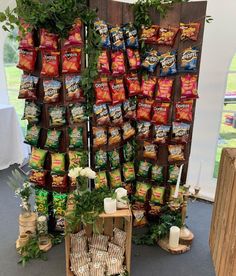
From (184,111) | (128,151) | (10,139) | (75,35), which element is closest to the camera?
(75,35)

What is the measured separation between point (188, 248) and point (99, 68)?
173cm

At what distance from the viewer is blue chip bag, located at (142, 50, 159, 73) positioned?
2.24 metres

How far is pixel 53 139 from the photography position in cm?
223

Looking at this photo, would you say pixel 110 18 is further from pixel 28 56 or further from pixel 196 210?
pixel 196 210

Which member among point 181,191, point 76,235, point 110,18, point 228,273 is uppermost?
point 110,18

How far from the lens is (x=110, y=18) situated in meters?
2.09

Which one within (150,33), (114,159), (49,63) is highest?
(150,33)

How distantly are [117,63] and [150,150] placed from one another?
0.83 m

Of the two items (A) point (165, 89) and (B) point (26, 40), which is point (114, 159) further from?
(B) point (26, 40)

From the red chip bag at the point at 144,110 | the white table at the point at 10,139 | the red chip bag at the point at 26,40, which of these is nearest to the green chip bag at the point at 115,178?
the red chip bag at the point at 144,110

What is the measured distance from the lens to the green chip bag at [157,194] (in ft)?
8.41

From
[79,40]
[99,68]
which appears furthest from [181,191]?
[79,40]

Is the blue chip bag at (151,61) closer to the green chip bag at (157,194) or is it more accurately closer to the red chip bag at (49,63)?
the red chip bag at (49,63)

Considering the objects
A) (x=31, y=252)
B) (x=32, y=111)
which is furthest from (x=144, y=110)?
(x=31, y=252)
